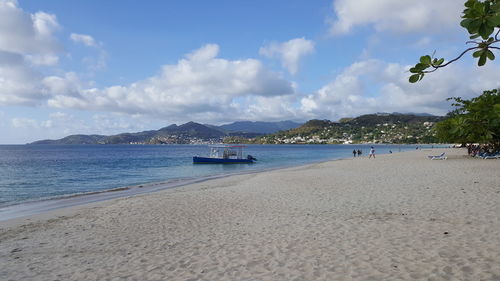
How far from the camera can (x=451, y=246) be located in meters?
6.49

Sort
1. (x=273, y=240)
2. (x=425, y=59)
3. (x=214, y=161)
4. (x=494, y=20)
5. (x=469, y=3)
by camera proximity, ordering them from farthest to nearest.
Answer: (x=214, y=161) → (x=273, y=240) → (x=425, y=59) → (x=469, y=3) → (x=494, y=20)

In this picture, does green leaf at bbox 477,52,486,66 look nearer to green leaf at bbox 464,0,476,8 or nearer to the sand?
green leaf at bbox 464,0,476,8

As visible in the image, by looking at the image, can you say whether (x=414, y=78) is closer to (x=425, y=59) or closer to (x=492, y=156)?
(x=425, y=59)

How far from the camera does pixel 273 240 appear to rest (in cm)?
755

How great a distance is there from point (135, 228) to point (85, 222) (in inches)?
91.1

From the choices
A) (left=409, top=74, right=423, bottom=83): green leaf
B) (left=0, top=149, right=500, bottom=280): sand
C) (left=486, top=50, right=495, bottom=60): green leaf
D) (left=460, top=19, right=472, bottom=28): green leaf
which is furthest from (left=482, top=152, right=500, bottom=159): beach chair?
(left=460, top=19, right=472, bottom=28): green leaf

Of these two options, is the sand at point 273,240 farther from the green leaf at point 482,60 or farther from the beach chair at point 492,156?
the beach chair at point 492,156

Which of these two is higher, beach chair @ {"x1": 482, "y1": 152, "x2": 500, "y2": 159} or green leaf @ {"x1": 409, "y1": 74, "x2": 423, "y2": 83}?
green leaf @ {"x1": 409, "y1": 74, "x2": 423, "y2": 83}

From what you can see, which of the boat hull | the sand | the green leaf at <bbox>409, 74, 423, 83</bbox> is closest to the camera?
the green leaf at <bbox>409, 74, 423, 83</bbox>

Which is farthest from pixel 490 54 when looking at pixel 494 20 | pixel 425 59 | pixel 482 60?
pixel 494 20

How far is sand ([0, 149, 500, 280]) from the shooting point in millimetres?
5695

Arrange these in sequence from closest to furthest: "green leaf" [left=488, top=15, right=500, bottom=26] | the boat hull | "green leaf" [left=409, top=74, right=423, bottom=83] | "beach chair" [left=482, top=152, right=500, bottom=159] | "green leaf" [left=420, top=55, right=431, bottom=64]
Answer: "green leaf" [left=488, top=15, right=500, bottom=26]
"green leaf" [left=420, top=55, right=431, bottom=64]
"green leaf" [left=409, top=74, right=423, bottom=83]
"beach chair" [left=482, top=152, right=500, bottom=159]
the boat hull

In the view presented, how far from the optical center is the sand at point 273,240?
18.7 feet

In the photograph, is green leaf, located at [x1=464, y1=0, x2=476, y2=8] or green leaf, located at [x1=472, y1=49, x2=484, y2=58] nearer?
green leaf, located at [x1=464, y1=0, x2=476, y2=8]
